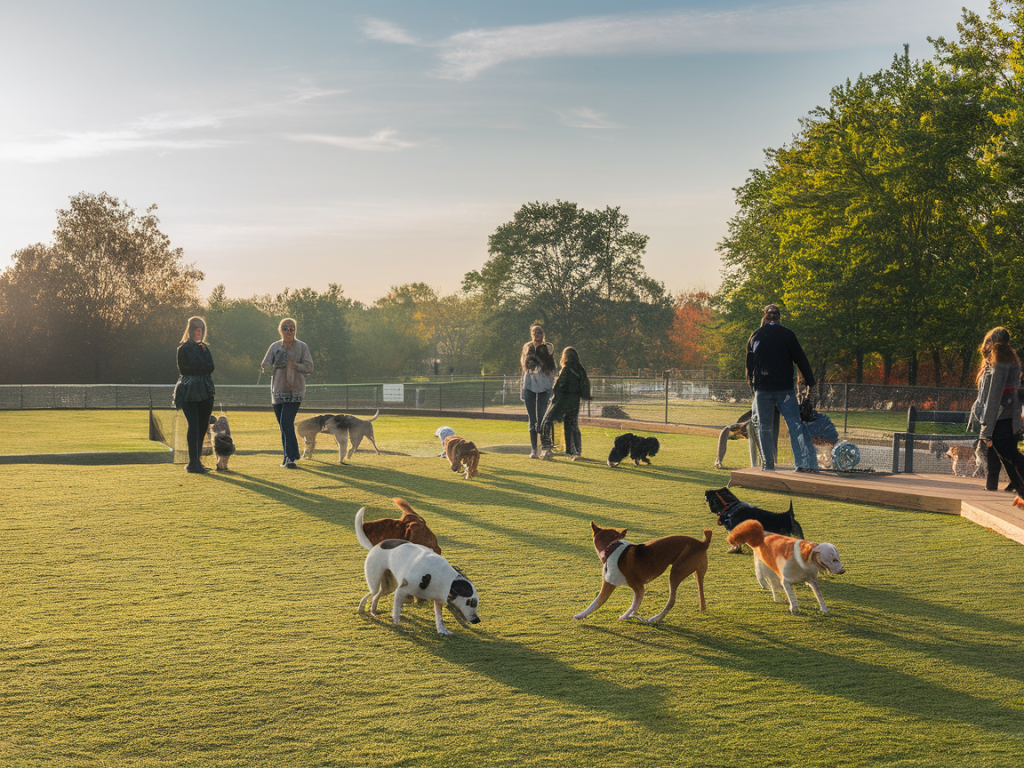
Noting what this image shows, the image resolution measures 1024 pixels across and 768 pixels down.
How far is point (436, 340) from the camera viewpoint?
120 metres

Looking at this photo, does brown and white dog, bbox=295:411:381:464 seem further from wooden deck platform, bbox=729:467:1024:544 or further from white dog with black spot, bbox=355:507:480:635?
white dog with black spot, bbox=355:507:480:635

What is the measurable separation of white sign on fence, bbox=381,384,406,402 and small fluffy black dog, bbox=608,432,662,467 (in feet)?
77.0

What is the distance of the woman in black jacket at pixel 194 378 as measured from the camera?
1134 centimetres

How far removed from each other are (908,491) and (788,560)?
203 inches

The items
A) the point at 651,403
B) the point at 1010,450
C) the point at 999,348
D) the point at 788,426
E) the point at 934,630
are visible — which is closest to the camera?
the point at 934,630

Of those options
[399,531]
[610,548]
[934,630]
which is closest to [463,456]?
[399,531]

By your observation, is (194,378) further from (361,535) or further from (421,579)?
(421,579)

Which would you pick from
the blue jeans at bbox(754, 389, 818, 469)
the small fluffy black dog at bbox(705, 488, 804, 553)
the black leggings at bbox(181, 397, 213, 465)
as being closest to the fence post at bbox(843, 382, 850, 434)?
the blue jeans at bbox(754, 389, 818, 469)

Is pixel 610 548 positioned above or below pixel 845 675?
above

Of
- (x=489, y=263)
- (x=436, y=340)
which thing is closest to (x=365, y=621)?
(x=489, y=263)

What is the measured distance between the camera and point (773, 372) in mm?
10188

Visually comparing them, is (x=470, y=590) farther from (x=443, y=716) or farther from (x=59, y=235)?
(x=59, y=235)

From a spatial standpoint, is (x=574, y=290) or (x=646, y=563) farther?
(x=574, y=290)

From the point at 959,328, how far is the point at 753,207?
1820 centimetres
